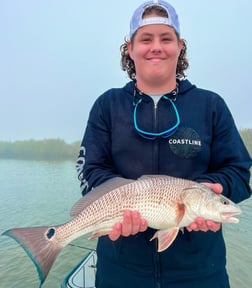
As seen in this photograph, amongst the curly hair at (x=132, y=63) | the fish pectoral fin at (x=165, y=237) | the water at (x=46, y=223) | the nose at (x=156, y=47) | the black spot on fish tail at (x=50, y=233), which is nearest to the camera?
the fish pectoral fin at (x=165, y=237)

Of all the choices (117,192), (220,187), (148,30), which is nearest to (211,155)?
(220,187)

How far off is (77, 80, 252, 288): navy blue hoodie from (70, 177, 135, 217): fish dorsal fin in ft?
0.24

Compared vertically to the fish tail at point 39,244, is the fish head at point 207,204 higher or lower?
higher

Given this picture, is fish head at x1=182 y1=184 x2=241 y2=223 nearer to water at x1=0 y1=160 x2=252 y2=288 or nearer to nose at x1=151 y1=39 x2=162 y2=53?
nose at x1=151 y1=39 x2=162 y2=53

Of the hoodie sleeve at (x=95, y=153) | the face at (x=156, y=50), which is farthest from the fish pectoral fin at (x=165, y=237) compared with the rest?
the face at (x=156, y=50)

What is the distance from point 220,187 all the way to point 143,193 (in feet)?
1.66

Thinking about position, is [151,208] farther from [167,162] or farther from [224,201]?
[224,201]

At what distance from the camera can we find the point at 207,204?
2.13 metres

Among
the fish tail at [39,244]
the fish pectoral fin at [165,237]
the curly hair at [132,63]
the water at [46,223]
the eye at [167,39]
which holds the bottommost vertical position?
the water at [46,223]

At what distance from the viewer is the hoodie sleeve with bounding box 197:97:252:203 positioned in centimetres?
223

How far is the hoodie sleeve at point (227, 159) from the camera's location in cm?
→ 223

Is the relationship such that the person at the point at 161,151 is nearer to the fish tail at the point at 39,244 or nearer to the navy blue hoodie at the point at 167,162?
the navy blue hoodie at the point at 167,162

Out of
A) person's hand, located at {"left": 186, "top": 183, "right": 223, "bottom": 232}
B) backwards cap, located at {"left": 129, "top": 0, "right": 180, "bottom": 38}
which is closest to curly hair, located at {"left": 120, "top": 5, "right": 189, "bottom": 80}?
backwards cap, located at {"left": 129, "top": 0, "right": 180, "bottom": 38}

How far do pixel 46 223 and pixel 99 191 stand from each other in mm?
7974
